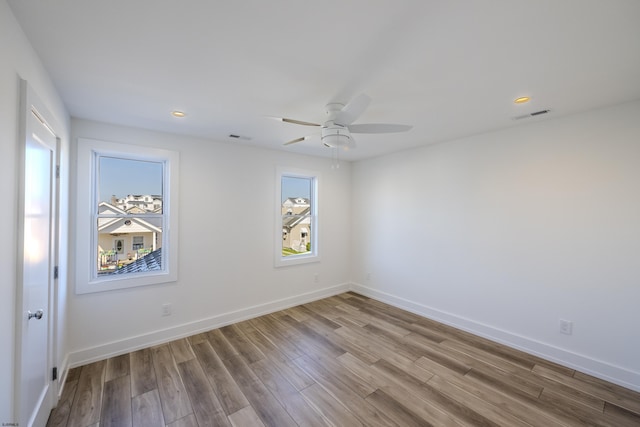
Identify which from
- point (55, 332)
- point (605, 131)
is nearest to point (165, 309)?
point (55, 332)

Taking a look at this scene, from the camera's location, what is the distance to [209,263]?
3393mm

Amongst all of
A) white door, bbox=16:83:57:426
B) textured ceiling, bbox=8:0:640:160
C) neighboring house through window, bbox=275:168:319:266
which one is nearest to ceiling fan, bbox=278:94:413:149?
textured ceiling, bbox=8:0:640:160

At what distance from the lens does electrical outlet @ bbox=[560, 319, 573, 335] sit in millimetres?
2561

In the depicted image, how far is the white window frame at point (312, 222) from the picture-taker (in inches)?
158

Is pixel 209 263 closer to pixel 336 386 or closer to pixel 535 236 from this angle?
pixel 336 386

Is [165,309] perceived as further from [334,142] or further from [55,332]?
[334,142]

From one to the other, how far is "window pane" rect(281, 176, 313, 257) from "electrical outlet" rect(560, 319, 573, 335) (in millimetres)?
3364

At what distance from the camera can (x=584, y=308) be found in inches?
98.2

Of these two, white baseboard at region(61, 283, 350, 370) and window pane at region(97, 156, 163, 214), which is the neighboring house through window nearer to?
white baseboard at region(61, 283, 350, 370)

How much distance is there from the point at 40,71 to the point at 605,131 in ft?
14.9

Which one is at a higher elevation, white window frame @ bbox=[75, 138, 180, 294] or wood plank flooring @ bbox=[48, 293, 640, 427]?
white window frame @ bbox=[75, 138, 180, 294]

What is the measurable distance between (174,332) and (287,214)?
2.23 meters

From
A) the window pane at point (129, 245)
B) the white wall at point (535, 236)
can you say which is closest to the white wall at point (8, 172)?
the window pane at point (129, 245)

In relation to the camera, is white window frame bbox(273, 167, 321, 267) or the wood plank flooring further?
white window frame bbox(273, 167, 321, 267)
